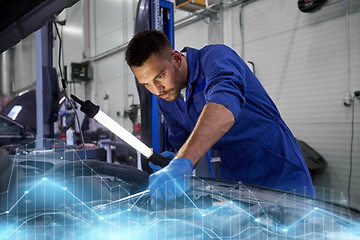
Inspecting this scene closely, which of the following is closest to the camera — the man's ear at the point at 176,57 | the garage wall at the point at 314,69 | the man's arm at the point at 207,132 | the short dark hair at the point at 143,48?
the man's arm at the point at 207,132

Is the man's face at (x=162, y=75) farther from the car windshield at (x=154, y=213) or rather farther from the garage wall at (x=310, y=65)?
the garage wall at (x=310, y=65)

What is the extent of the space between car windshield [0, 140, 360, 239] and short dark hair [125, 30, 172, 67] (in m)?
0.47

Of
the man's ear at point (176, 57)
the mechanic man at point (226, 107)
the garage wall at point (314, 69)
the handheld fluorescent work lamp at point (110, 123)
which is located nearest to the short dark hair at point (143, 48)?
the mechanic man at point (226, 107)

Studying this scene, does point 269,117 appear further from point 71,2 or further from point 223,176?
point 71,2

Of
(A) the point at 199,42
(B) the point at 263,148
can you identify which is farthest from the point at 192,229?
(A) the point at 199,42

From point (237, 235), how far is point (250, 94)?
2.41 feet

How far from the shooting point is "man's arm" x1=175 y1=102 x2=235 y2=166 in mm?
945

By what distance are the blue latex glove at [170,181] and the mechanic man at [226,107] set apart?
112 millimetres

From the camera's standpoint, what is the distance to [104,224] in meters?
0.86

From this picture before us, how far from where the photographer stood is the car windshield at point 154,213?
79 centimetres

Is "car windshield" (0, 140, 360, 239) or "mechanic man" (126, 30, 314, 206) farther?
"mechanic man" (126, 30, 314, 206)

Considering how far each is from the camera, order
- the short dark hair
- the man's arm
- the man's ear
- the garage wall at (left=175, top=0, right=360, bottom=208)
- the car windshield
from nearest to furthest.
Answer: the car windshield
the man's arm
the short dark hair
the man's ear
the garage wall at (left=175, top=0, right=360, bottom=208)

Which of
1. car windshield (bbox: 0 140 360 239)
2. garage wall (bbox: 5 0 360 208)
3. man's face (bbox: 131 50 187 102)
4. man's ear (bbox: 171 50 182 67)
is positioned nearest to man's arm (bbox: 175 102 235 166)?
car windshield (bbox: 0 140 360 239)

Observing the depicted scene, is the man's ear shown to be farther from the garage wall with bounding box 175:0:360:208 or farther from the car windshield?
the garage wall with bounding box 175:0:360:208
